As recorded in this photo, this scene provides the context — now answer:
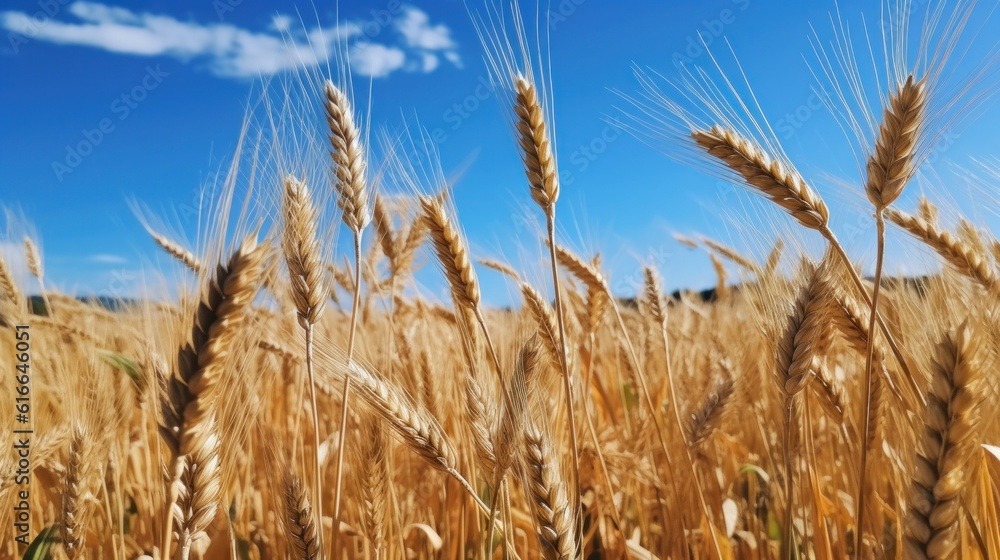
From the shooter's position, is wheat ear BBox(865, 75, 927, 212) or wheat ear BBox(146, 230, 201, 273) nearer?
wheat ear BBox(865, 75, 927, 212)

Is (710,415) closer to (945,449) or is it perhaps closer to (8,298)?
(945,449)

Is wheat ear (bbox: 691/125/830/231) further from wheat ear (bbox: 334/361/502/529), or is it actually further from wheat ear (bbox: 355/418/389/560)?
wheat ear (bbox: 355/418/389/560)

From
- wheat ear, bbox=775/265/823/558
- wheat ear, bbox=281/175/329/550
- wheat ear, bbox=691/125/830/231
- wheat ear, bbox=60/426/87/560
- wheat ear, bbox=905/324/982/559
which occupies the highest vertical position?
wheat ear, bbox=691/125/830/231

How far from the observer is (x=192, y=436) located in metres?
0.95

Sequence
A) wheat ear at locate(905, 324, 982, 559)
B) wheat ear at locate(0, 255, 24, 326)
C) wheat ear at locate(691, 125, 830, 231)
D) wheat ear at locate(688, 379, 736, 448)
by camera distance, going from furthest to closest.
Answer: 1. wheat ear at locate(0, 255, 24, 326)
2. wheat ear at locate(688, 379, 736, 448)
3. wheat ear at locate(691, 125, 830, 231)
4. wheat ear at locate(905, 324, 982, 559)

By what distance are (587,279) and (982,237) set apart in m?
1.26

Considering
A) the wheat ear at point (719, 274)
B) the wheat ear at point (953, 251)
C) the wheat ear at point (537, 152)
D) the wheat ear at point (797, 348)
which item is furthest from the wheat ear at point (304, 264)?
the wheat ear at point (719, 274)

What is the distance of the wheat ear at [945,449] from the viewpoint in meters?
0.87

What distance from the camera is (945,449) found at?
90 centimetres

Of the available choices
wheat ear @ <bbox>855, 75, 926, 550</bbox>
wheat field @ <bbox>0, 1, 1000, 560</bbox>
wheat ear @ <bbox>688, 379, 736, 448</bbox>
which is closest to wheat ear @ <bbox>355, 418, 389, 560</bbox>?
wheat field @ <bbox>0, 1, 1000, 560</bbox>

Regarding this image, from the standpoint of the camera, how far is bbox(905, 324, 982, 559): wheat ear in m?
0.87

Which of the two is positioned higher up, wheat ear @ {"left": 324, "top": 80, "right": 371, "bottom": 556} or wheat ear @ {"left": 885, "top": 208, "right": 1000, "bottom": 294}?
wheat ear @ {"left": 324, "top": 80, "right": 371, "bottom": 556}

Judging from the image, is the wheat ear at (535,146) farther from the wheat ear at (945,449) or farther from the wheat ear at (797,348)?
the wheat ear at (945,449)

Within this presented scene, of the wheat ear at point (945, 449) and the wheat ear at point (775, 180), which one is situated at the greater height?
the wheat ear at point (775, 180)
